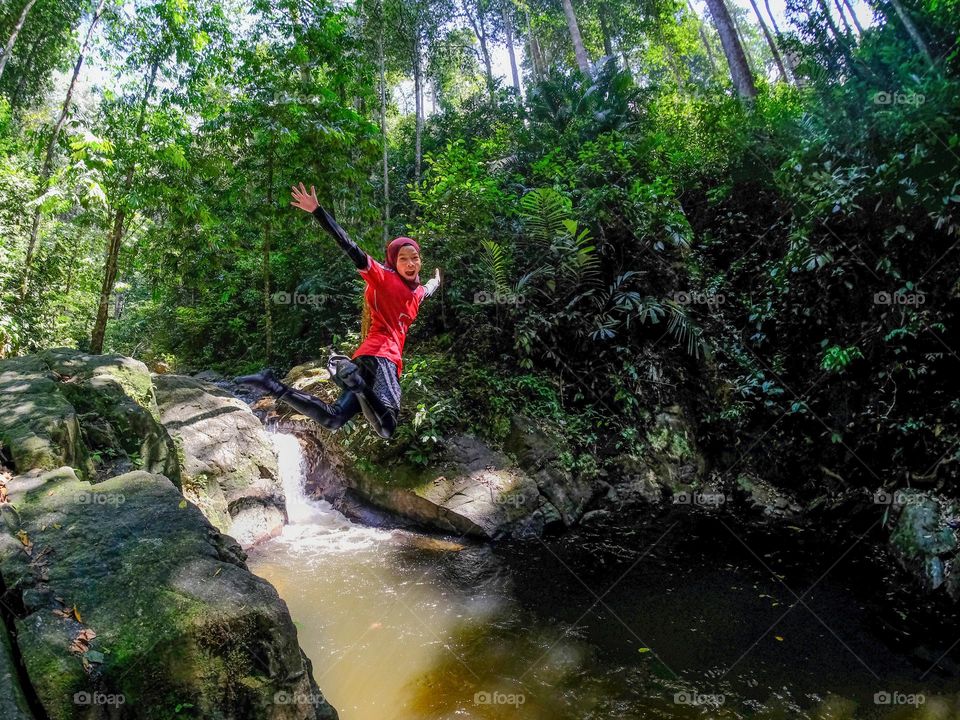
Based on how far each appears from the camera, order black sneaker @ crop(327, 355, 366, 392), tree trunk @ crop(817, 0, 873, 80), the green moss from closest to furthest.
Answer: black sneaker @ crop(327, 355, 366, 392) < tree trunk @ crop(817, 0, 873, 80) < the green moss

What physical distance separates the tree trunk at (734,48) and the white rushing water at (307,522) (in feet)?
40.8

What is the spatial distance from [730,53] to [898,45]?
5.44 metres

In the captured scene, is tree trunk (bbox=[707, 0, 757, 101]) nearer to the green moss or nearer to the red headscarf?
the green moss

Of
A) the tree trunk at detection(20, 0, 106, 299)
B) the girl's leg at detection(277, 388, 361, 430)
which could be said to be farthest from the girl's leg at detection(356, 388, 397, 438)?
the tree trunk at detection(20, 0, 106, 299)

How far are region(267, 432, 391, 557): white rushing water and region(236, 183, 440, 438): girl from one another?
129 inches

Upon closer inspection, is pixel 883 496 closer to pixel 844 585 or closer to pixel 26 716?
pixel 844 585

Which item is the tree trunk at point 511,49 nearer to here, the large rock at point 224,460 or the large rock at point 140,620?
the large rock at point 224,460

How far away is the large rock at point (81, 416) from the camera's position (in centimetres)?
428

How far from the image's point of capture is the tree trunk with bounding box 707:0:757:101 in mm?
12242

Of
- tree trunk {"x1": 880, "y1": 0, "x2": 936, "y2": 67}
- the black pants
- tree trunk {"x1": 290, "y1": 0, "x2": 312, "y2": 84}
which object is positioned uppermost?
tree trunk {"x1": 290, "y1": 0, "x2": 312, "y2": 84}

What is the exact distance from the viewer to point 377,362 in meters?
4.12

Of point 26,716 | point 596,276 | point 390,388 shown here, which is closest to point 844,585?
point 390,388

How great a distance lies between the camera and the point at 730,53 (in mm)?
12547

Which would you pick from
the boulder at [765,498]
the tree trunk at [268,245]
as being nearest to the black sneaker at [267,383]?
the boulder at [765,498]
